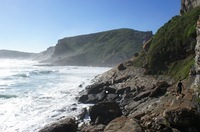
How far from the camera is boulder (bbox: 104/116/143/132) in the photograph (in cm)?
1961

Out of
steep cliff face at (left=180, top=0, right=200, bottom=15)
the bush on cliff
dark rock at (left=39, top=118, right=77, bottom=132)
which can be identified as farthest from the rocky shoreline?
steep cliff face at (left=180, top=0, right=200, bottom=15)

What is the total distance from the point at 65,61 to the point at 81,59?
10486 mm

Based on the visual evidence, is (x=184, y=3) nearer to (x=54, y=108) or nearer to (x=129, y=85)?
(x=129, y=85)

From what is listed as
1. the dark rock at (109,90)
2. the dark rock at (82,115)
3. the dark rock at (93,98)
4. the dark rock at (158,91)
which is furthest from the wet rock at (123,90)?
the dark rock at (82,115)

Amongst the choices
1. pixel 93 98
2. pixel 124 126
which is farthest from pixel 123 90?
pixel 124 126

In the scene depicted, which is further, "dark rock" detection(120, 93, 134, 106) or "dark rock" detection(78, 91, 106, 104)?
"dark rock" detection(78, 91, 106, 104)

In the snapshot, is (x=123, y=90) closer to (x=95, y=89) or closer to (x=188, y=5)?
(x=95, y=89)

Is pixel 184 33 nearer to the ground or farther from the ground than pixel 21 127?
farther from the ground

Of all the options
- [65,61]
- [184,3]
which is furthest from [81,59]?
[184,3]

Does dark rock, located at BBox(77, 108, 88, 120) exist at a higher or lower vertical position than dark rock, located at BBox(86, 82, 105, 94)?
lower

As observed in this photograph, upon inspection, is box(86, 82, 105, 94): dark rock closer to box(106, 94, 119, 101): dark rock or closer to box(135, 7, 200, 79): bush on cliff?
box(106, 94, 119, 101): dark rock

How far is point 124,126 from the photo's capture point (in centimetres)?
2027

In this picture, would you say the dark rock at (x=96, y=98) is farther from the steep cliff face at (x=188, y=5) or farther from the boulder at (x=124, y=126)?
the steep cliff face at (x=188, y=5)

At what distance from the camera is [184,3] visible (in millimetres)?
63375
